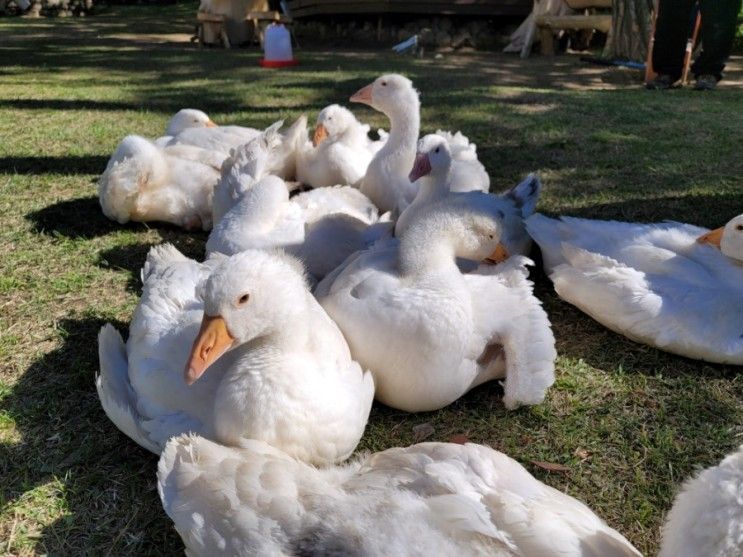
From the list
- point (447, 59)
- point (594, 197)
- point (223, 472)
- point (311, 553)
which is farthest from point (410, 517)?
point (447, 59)

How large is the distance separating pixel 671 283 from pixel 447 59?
10.3 meters

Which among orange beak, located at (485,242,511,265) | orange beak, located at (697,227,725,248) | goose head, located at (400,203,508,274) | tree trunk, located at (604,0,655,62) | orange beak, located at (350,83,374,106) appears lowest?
orange beak, located at (485,242,511,265)

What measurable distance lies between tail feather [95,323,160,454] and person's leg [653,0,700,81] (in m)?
8.55

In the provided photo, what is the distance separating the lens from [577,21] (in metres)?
12.5

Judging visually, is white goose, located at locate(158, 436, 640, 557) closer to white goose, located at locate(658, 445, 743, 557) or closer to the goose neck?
white goose, located at locate(658, 445, 743, 557)

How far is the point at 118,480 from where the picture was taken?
253cm

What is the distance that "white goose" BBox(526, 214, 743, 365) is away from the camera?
9.96ft

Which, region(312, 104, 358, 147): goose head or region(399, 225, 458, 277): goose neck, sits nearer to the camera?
region(399, 225, 458, 277): goose neck

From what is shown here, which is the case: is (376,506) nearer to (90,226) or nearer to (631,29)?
(90,226)

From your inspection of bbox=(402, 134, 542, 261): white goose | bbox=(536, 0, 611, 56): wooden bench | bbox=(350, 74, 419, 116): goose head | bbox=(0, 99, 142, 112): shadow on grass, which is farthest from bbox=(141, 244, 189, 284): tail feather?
bbox=(536, 0, 611, 56): wooden bench

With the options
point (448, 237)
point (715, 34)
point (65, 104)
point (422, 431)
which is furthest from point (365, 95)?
point (715, 34)

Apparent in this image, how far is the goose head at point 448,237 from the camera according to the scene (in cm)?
301

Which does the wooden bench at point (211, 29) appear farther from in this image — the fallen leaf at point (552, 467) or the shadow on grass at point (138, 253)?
the fallen leaf at point (552, 467)

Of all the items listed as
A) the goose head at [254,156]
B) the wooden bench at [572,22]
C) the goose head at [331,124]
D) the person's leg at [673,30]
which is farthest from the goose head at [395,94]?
the wooden bench at [572,22]
